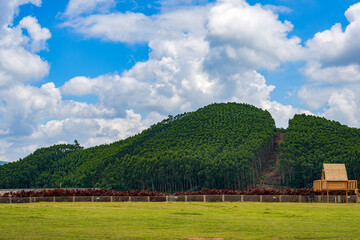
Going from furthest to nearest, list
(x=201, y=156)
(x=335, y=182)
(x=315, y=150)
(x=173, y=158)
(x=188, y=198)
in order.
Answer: (x=201, y=156), (x=315, y=150), (x=173, y=158), (x=335, y=182), (x=188, y=198)

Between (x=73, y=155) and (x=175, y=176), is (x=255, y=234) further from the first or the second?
(x=73, y=155)

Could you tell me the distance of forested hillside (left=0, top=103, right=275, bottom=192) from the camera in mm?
109500

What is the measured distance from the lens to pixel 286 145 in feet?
430

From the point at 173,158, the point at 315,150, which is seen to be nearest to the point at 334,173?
the point at 173,158

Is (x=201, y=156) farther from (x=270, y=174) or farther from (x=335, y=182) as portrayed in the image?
(x=335, y=182)

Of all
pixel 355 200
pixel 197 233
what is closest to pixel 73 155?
pixel 355 200

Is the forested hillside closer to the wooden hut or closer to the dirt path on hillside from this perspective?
the dirt path on hillside

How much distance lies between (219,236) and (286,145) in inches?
4716

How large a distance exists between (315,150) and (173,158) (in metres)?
42.1

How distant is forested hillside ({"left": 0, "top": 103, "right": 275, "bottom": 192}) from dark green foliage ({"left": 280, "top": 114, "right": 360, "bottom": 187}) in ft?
31.6

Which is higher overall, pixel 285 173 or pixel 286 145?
pixel 286 145

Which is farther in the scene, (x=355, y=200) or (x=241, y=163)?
(x=241, y=163)

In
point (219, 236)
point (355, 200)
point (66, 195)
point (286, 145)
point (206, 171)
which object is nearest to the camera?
point (219, 236)

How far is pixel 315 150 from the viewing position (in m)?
124
